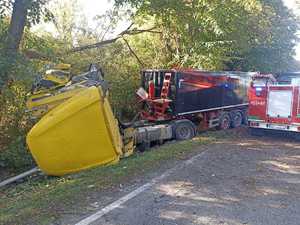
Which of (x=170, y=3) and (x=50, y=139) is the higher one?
(x=170, y=3)

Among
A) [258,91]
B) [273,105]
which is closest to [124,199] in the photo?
[273,105]

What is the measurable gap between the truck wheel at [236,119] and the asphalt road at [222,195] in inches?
231

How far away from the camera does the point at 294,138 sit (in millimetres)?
12008

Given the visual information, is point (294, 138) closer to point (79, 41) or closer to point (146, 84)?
point (146, 84)

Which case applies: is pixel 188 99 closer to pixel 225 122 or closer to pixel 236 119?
pixel 225 122

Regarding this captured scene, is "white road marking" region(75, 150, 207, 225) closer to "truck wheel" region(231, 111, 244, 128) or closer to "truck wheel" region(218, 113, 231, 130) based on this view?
"truck wheel" region(218, 113, 231, 130)

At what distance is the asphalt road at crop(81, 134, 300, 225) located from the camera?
4984mm

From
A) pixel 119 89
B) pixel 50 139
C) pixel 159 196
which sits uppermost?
pixel 119 89

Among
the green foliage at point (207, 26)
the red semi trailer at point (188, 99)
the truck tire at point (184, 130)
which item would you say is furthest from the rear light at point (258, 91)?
the green foliage at point (207, 26)

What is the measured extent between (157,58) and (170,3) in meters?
4.62

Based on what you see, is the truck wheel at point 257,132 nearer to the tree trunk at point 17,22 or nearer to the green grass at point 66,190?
the green grass at point 66,190

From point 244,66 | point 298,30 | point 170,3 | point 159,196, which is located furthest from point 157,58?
point 298,30

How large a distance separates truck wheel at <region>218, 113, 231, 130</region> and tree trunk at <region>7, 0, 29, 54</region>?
7.48 m

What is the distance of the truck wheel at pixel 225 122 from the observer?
1415cm
